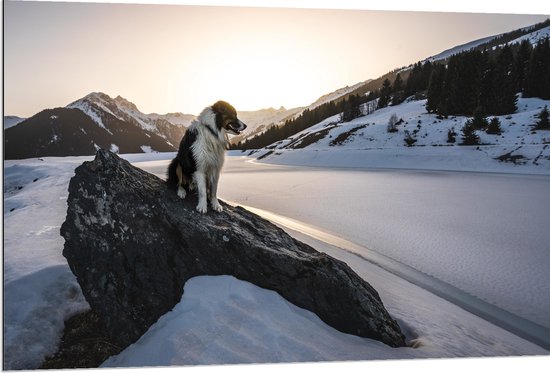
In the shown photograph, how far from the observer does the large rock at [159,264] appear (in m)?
3.29

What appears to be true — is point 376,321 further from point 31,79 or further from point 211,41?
point 31,79

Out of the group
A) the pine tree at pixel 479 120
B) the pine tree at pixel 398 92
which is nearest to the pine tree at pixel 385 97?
the pine tree at pixel 398 92

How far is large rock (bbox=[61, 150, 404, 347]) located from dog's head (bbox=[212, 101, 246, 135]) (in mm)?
1338

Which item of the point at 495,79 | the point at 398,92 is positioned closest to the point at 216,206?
the point at 495,79

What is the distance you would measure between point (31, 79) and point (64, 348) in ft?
13.5

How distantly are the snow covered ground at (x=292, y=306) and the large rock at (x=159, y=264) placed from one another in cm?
15

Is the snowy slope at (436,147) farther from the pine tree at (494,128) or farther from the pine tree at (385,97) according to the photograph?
the pine tree at (385,97)

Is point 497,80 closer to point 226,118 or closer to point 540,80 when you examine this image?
point 540,80

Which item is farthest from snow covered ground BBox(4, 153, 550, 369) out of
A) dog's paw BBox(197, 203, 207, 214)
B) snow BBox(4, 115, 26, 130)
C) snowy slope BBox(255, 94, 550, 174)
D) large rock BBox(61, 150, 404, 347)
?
→ snowy slope BBox(255, 94, 550, 174)

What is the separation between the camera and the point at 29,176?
17.6 feet

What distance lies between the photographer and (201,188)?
3957 mm

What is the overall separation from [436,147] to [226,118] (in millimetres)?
20129

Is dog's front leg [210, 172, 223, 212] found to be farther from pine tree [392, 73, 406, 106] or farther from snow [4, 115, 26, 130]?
pine tree [392, 73, 406, 106]

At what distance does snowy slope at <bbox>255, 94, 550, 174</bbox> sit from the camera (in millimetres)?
11438
